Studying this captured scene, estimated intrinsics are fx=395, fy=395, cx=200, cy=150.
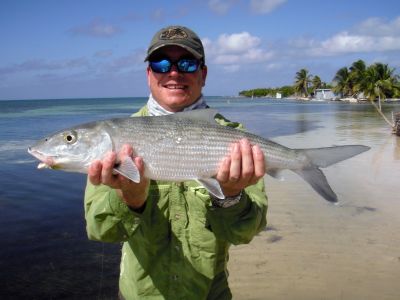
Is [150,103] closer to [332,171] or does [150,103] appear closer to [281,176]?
[281,176]

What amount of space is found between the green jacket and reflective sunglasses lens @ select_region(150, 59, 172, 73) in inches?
44.1

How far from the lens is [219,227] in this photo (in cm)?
336

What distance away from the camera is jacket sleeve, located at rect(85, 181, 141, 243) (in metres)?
3.27

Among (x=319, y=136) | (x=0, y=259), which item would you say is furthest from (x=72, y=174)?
(x=319, y=136)

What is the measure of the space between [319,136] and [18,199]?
807 inches

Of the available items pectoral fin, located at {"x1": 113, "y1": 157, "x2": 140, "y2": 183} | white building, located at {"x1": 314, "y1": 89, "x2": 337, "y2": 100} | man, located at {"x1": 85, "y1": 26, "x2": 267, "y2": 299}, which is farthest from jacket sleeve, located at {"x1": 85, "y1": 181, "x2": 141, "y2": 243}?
white building, located at {"x1": 314, "y1": 89, "x2": 337, "y2": 100}

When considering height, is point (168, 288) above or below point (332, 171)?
above

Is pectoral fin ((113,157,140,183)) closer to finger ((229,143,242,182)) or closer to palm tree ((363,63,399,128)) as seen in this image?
finger ((229,143,242,182))

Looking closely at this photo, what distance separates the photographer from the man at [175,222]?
3277 millimetres

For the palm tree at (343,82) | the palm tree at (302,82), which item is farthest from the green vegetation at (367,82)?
the palm tree at (302,82)

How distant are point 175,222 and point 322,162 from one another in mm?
1500

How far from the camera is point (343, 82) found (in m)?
108

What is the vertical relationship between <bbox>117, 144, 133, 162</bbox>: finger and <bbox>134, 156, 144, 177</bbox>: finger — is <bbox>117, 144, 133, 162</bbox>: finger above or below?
above

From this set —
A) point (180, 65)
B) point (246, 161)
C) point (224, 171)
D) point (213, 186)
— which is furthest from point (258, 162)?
point (180, 65)
